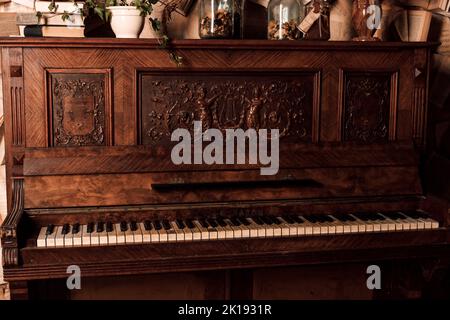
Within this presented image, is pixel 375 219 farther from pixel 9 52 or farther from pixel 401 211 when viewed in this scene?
pixel 9 52

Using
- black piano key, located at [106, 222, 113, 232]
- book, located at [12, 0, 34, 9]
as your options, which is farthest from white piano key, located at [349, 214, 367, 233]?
book, located at [12, 0, 34, 9]

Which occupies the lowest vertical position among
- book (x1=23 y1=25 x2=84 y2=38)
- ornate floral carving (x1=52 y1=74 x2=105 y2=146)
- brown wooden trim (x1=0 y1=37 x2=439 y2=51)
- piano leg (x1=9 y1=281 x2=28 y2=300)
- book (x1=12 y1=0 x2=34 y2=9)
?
piano leg (x1=9 y1=281 x2=28 y2=300)

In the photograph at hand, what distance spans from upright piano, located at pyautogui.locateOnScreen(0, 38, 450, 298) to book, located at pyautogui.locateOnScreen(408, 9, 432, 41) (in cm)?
66

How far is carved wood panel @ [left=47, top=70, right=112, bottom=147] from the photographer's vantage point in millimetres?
2574

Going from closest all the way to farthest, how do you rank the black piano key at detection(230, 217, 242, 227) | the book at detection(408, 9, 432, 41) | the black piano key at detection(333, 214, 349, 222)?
the black piano key at detection(230, 217, 242, 227)
the black piano key at detection(333, 214, 349, 222)
the book at detection(408, 9, 432, 41)

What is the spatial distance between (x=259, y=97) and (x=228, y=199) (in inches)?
20.0

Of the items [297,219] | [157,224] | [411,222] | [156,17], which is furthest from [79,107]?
[411,222]

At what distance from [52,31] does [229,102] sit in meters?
0.85

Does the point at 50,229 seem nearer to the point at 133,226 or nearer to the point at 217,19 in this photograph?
the point at 133,226

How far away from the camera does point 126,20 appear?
2.66 metres

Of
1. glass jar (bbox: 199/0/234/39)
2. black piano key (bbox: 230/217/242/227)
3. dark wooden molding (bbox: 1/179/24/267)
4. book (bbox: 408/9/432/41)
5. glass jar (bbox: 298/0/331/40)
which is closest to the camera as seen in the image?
dark wooden molding (bbox: 1/179/24/267)

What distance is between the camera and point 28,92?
2541mm

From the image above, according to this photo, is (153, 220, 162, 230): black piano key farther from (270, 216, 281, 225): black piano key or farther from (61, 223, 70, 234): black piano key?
(270, 216, 281, 225): black piano key

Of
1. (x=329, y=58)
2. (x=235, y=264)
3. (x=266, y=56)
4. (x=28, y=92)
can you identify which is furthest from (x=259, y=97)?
(x=28, y=92)
